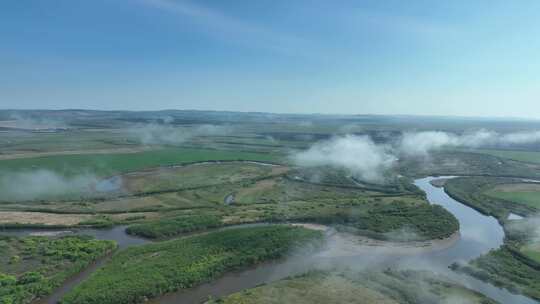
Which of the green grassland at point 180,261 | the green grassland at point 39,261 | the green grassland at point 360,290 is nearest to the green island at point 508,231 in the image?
the green grassland at point 360,290

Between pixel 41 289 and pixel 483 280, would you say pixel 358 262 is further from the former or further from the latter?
pixel 41 289

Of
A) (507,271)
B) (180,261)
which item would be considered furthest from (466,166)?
(180,261)

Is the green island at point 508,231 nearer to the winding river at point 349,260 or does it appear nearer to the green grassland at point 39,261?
the winding river at point 349,260

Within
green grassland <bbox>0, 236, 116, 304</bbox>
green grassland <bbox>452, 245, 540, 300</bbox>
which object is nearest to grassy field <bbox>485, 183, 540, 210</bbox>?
green grassland <bbox>452, 245, 540, 300</bbox>

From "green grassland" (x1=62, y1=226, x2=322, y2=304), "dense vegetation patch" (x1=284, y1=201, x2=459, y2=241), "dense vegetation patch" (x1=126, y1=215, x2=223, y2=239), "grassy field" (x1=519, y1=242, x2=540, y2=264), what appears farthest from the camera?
"dense vegetation patch" (x1=284, y1=201, x2=459, y2=241)

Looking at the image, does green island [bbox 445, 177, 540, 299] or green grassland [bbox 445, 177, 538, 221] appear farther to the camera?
green grassland [bbox 445, 177, 538, 221]

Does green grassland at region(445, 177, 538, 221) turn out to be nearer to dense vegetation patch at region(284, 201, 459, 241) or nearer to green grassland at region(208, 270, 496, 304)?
dense vegetation patch at region(284, 201, 459, 241)
